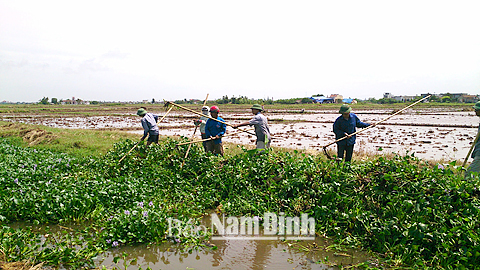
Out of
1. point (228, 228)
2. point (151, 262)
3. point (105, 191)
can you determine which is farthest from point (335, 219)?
point (105, 191)

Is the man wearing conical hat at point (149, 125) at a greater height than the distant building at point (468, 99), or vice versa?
the distant building at point (468, 99)

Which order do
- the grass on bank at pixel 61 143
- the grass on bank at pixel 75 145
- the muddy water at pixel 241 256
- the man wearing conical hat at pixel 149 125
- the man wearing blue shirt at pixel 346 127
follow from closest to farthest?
the muddy water at pixel 241 256 < the man wearing blue shirt at pixel 346 127 < the man wearing conical hat at pixel 149 125 < the grass on bank at pixel 75 145 < the grass on bank at pixel 61 143

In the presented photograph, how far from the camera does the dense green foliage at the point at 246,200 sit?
12.4 ft

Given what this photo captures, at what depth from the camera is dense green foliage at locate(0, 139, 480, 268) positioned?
3.79 metres

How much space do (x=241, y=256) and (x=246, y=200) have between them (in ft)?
4.98

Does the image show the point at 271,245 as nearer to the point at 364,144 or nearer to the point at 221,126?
the point at 221,126

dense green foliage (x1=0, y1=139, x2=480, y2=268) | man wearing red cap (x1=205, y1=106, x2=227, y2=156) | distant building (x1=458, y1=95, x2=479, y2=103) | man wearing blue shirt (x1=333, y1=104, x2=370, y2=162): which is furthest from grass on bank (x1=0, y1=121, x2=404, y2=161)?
distant building (x1=458, y1=95, x2=479, y2=103)

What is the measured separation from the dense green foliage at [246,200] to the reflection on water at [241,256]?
0.19 meters

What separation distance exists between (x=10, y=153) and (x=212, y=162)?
22.1 ft

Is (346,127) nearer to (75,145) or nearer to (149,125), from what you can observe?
(149,125)

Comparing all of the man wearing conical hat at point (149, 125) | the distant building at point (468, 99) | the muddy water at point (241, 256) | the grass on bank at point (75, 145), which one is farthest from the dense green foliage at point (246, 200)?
the distant building at point (468, 99)

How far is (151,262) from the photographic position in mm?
4008

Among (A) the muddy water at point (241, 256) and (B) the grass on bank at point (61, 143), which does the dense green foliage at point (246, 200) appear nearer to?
(A) the muddy water at point (241, 256)

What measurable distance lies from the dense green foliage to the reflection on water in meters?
0.19
